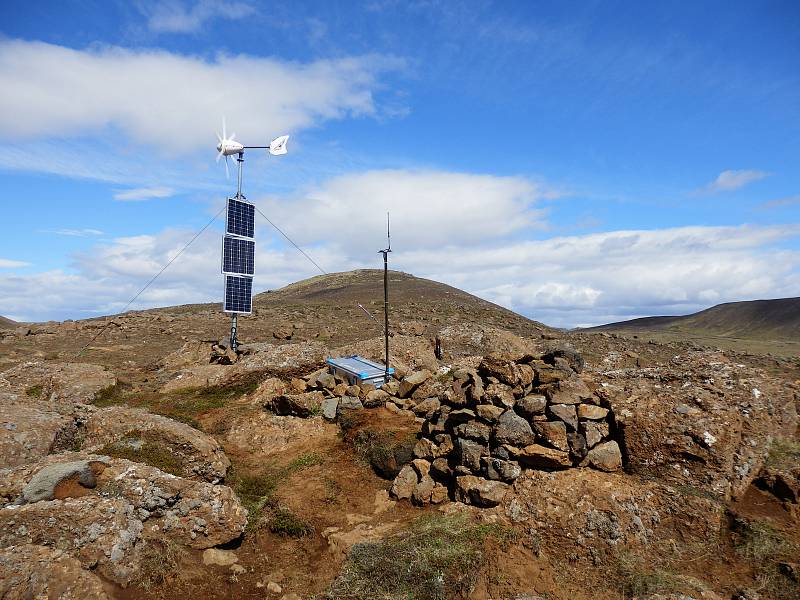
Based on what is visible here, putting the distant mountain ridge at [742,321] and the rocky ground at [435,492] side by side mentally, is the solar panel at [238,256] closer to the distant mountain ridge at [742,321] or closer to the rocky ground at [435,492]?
the rocky ground at [435,492]

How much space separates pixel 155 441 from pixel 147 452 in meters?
0.40

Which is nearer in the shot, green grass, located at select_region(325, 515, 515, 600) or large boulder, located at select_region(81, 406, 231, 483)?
green grass, located at select_region(325, 515, 515, 600)

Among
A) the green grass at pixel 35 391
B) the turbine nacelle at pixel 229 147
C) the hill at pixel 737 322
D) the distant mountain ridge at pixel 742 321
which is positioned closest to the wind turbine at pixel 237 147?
the turbine nacelle at pixel 229 147

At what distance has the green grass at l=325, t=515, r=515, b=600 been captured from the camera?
27.2 feet

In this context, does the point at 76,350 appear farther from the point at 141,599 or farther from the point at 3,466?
the point at 141,599

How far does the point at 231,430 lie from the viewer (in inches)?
631

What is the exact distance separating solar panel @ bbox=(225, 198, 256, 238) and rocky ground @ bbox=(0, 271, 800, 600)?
373 inches

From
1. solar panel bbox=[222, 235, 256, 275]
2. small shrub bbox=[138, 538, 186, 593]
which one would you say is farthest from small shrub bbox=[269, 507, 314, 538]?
solar panel bbox=[222, 235, 256, 275]

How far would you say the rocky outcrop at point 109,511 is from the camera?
8156mm

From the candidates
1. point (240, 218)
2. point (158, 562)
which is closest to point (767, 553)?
point (158, 562)

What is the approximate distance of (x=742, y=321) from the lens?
12788cm

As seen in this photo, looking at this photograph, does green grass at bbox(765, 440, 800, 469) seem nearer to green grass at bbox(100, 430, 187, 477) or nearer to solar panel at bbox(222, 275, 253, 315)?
green grass at bbox(100, 430, 187, 477)

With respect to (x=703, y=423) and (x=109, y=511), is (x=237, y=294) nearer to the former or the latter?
(x=109, y=511)

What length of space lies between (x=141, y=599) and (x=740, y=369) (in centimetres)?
1428
